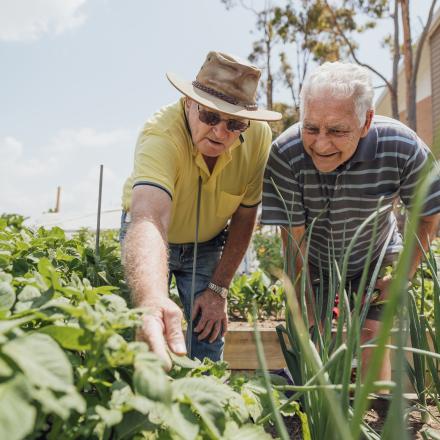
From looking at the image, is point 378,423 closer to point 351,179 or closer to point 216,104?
point 351,179

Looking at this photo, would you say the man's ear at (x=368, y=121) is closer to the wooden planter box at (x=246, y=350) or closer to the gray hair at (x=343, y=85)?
the gray hair at (x=343, y=85)

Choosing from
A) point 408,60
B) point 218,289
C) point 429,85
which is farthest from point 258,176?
point 429,85

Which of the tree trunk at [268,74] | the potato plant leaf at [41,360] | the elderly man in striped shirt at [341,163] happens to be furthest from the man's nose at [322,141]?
the tree trunk at [268,74]

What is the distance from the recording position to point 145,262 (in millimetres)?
1413

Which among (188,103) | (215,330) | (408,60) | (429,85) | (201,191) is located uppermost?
(429,85)

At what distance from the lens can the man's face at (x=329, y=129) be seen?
198cm

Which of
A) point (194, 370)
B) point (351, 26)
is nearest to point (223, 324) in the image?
point (194, 370)

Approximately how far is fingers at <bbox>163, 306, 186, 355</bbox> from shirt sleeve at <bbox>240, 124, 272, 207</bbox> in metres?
1.40

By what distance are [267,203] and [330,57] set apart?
51.6 ft

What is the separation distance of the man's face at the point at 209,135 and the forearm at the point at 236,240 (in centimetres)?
51

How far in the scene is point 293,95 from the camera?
22.5 meters

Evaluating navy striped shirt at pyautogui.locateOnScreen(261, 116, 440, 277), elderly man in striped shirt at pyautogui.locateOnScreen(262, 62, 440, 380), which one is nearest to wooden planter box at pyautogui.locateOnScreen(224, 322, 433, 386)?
elderly man in striped shirt at pyautogui.locateOnScreen(262, 62, 440, 380)

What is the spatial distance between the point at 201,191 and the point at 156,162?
446 mm

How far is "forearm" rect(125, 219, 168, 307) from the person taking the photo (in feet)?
4.22
